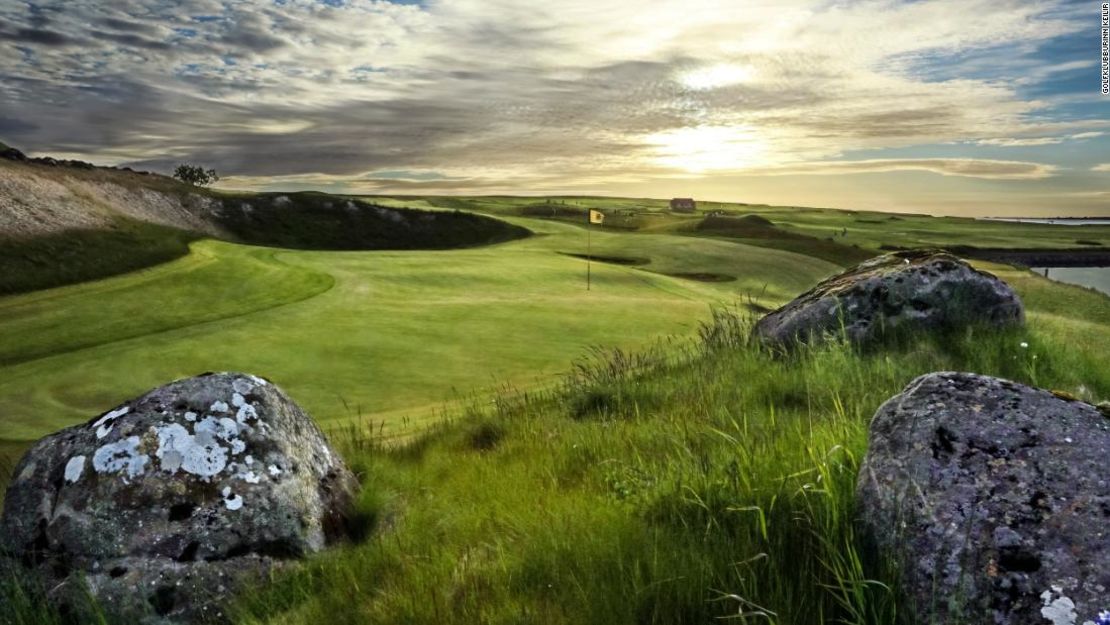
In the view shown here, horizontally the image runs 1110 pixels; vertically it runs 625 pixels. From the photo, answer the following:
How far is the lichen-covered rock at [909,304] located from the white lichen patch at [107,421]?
24.4 feet

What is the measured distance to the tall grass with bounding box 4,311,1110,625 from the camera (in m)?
2.79

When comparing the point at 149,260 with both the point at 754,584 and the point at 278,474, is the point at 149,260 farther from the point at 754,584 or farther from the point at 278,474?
the point at 754,584

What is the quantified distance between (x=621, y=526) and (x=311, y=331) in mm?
10162

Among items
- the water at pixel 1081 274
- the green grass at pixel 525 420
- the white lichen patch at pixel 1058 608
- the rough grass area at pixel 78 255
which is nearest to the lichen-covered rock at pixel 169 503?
the green grass at pixel 525 420

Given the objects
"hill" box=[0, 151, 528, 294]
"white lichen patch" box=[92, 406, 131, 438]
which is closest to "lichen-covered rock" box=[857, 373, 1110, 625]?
"white lichen patch" box=[92, 406, 131, 438]

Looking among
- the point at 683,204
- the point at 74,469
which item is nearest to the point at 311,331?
the point at 74,469

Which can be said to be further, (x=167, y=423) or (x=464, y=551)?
(x=167, y=423)

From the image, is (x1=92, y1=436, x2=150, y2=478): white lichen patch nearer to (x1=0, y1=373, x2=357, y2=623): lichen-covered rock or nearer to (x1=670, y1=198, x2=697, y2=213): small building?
(x1=0, y1=373, x2=357, y2=623): lichen-covered rock

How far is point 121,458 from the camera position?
4.51 metres

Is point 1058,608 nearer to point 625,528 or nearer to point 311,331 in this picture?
point 625,528

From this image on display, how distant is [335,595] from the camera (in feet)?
11.8

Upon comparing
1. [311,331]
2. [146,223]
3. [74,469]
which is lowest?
[311,331]

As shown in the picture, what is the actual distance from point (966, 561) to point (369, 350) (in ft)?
32.9

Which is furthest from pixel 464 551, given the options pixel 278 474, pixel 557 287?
pixel 557 287
